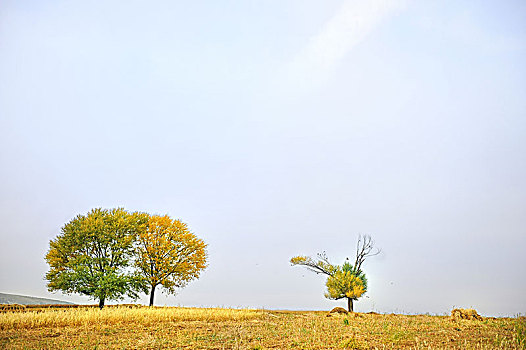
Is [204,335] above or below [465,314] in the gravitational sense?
below

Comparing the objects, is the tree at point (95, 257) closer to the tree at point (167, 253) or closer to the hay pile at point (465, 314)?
the tree at point (167, 253)

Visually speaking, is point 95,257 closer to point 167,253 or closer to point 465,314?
point 167,253

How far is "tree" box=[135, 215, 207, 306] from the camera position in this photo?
124 feet

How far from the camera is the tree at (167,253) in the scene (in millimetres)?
37688

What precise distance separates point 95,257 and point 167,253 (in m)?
6.79

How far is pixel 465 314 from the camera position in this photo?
882 inches

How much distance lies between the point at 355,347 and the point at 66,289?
1217 inches

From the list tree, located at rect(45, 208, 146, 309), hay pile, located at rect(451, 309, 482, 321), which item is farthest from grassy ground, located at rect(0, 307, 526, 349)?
tree, located at rect(45, 208, 146, 309)

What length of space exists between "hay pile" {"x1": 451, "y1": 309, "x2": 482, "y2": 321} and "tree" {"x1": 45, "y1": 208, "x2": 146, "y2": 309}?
90.3ft

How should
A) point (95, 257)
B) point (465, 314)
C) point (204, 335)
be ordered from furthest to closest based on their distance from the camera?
1. point (95, 257)
2. point (465, 314)
3. point (204, 335)

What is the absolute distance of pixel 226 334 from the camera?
16.3 m

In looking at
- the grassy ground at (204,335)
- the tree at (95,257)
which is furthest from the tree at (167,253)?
the grassy ground at (204,335)

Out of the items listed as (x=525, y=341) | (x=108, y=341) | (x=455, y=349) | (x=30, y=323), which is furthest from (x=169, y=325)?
(x=525, y=341)

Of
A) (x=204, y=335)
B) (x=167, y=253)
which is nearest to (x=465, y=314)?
(x=204, y=335)
